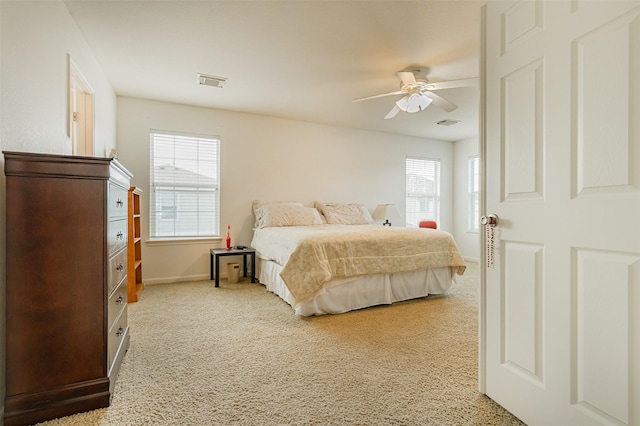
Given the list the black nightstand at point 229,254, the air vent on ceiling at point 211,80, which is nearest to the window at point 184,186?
the black nightstand at point 229,254

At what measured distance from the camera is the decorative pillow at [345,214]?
16.6ft

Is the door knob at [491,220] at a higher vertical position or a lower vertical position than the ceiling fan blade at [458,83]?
lower

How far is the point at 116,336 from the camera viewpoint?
1913mm

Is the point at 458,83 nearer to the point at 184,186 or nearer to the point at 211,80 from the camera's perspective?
the point at 211,80

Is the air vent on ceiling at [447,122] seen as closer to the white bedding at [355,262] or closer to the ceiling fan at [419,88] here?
the ceiling fan at [419,88]

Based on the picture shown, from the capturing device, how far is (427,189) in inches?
262

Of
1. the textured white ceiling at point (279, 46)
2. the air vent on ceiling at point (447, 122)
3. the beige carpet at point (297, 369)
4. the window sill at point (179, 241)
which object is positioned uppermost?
the textured white ceiling at point (279, 46)

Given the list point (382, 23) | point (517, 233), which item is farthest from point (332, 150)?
point (517, 233)

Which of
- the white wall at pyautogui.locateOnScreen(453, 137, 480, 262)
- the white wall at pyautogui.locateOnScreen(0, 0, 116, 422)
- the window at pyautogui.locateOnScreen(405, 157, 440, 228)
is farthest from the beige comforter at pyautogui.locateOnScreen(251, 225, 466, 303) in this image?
the white wall at pyautogui.locateOnScreen(453, 137, 480, 262)

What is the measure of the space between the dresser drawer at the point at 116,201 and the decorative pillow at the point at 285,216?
7.75 ft

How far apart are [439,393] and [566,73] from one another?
5.42ft

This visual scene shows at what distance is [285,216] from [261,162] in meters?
1.02

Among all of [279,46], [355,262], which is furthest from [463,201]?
[279,46]

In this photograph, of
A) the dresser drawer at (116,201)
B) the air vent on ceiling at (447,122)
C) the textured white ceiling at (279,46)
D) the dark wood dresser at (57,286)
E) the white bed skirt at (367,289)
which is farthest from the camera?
the air vent on ceiling at (447,122)
